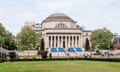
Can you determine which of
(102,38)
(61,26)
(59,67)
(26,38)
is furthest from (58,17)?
(59,67)

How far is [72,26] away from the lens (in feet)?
506

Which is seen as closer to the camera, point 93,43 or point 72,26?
point 93,43

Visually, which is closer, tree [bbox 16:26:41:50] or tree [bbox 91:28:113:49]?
tree [bbox 16:26:41:50]

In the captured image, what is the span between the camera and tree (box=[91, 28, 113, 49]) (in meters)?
121

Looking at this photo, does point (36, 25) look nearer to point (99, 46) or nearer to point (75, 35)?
point (75, 35)

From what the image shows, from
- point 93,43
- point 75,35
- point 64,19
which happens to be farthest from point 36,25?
point 93,43

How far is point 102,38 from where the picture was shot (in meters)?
122

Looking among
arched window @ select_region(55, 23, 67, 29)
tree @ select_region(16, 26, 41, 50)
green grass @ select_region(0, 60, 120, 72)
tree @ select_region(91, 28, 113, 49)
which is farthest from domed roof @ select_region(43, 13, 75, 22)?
green grass @ select_region(0, 60, 120, 72)

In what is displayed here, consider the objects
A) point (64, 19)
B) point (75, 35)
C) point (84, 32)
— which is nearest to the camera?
point (75, 35)

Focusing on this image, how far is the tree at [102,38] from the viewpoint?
397ft

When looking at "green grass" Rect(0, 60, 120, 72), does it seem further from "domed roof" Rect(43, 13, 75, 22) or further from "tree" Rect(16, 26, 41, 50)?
"domed roof" Rect(43, 13, 75, 22)

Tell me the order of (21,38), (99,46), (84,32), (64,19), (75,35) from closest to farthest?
(21,38) < (99,46) < (75,35) < (64,19) < (84,32)

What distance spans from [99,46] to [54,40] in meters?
25.7

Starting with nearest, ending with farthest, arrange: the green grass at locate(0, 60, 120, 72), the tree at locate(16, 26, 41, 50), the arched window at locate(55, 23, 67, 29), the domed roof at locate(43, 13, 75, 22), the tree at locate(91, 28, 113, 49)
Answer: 1. the green grass at locate(0, 60, 120, 72)
2. the tree at locate(16, 26, 41, 50)
3. the tree at locate(91, 28, 113, 49)
4. the arched window at locate(55, 23, 67, 29)
5. the domed roof at locate(43, 13, 75, 22)
